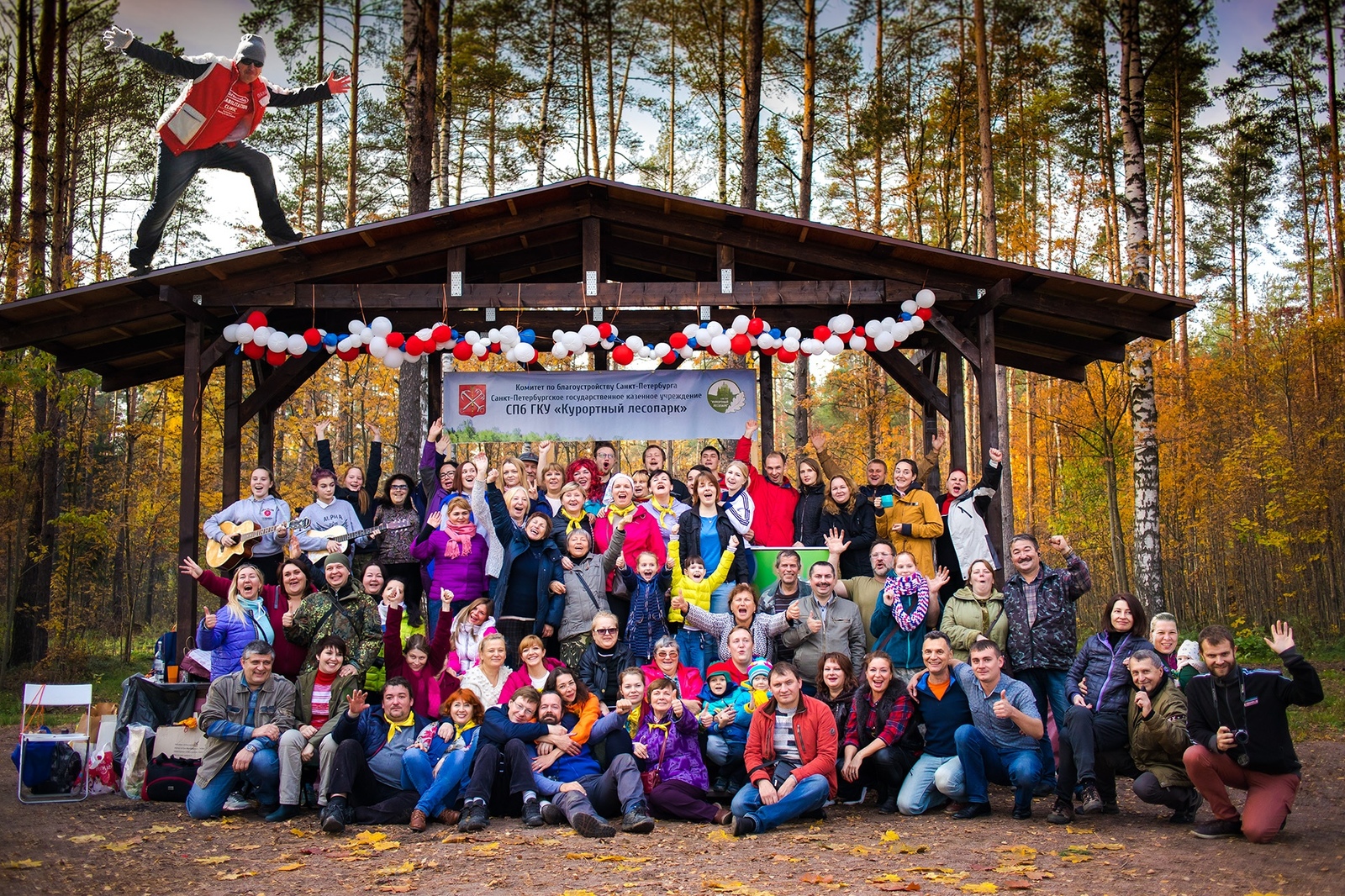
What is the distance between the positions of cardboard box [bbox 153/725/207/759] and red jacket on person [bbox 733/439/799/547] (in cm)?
463

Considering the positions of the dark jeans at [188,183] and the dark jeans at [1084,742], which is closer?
the dark jeans at [1084,742]

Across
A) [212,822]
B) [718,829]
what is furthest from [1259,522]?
[212,822]

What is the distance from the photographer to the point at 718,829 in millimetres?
6355

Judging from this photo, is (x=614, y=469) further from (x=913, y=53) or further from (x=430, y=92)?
(x=913, y=53)

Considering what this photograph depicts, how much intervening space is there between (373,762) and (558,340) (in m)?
4.28

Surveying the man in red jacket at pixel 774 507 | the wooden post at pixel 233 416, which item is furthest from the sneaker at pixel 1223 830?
the wooden post at pixel 233 416

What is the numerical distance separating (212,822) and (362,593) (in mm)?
1773

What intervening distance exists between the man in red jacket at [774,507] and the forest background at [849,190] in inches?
248

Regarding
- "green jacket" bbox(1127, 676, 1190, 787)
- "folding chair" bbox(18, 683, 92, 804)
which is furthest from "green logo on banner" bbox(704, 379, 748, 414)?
"folding chair" bbox(18, 683, 92, 804)

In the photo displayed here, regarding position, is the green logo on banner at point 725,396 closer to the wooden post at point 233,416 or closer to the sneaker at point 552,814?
the wooden post at point 233,416

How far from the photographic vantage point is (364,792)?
267 inches

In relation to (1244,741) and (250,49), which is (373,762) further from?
(250,49)

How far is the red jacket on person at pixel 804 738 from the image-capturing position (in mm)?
6570

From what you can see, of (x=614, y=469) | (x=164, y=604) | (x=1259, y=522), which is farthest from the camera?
(x=164, y=604)
